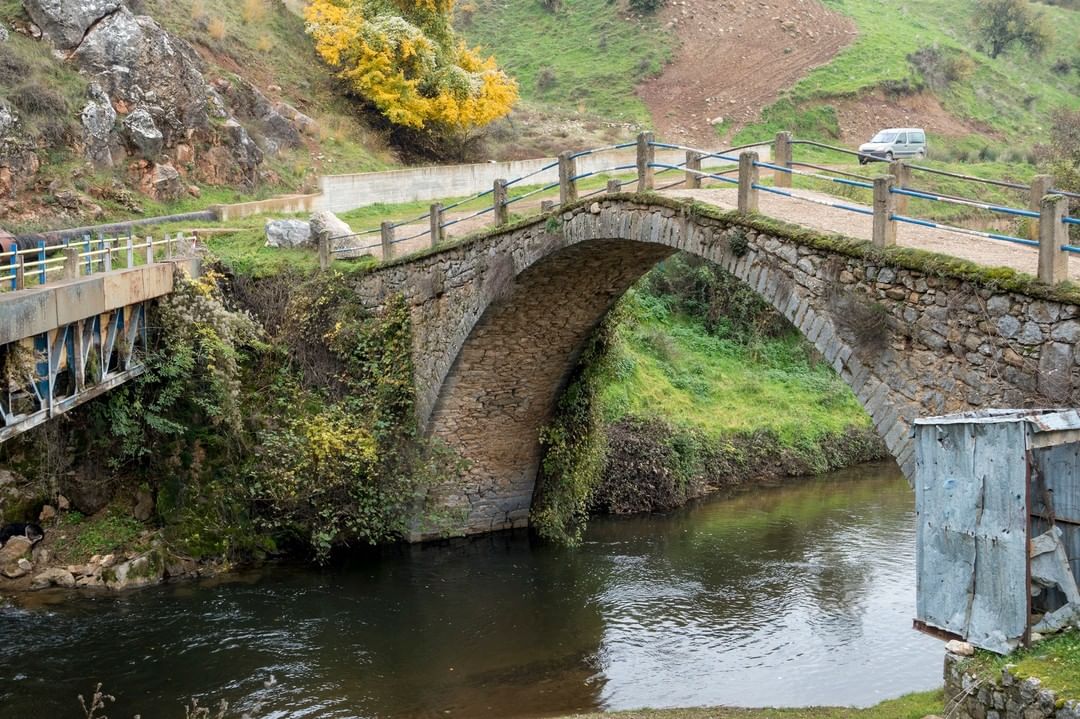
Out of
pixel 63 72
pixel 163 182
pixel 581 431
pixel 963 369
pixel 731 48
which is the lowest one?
pixel 581 431

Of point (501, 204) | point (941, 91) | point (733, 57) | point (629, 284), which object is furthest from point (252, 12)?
point (941, 91)

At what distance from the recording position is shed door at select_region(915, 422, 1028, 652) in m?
8.95

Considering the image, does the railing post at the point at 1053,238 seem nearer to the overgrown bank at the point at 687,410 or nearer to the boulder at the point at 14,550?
the overgrown bank at the point at 687,410

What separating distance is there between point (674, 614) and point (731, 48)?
126 feet

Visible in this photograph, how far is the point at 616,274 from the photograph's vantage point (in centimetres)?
1805

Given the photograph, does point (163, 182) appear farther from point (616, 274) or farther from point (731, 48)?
point (731, 48)

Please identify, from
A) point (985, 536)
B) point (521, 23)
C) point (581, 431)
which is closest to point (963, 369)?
point (985, 536)

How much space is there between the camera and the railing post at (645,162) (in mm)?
15102

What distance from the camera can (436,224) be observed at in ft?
64.0

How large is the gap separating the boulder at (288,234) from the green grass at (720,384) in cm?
687

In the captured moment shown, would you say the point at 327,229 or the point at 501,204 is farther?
the point at 327,229

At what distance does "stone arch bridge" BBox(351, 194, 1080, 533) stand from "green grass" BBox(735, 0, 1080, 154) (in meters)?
26.3

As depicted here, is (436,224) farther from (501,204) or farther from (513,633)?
(513,633)

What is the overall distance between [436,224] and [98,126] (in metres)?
10.9
